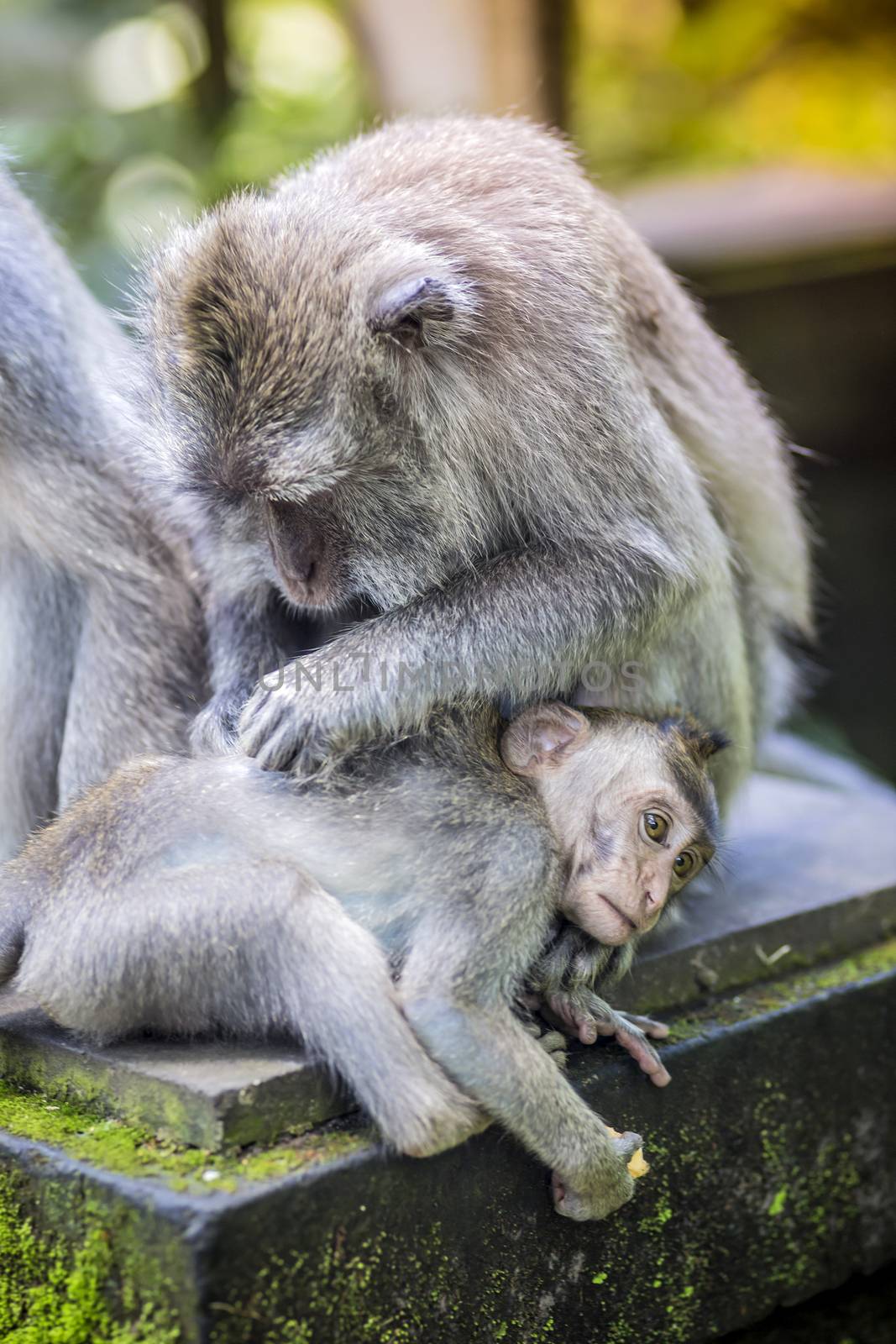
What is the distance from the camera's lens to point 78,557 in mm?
3730

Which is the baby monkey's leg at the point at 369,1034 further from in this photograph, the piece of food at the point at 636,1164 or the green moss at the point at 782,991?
the green moss at the point at 782,991

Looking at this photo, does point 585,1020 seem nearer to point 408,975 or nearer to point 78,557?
point 408,975

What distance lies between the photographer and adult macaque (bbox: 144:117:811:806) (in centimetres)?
306

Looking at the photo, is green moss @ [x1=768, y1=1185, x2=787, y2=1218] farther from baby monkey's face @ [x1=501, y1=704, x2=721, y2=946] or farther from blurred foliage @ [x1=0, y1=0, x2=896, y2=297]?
blurred foliage @ [x1=0, y1=0, x2=896, y2=297]

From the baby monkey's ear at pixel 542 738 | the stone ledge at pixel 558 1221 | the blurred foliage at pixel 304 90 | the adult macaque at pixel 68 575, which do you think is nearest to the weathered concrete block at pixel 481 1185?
the stone ledge at pixel 558 1221

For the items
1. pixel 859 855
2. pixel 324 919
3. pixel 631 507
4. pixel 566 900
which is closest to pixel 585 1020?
pixel 566 900

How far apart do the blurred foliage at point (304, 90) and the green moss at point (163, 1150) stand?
21.5ft

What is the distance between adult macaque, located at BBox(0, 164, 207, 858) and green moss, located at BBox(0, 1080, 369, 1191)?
92 centimetres

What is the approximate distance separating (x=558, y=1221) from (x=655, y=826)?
34.4 inches

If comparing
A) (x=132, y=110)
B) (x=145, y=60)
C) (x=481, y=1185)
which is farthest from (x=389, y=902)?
(x=145, y=60)

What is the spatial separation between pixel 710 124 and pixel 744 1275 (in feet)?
29.2

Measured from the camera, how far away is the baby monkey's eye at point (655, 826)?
10.2ft

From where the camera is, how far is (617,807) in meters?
3.12

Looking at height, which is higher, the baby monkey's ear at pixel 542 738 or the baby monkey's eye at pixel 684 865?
the baby monkey's ear at pixel 542 738
